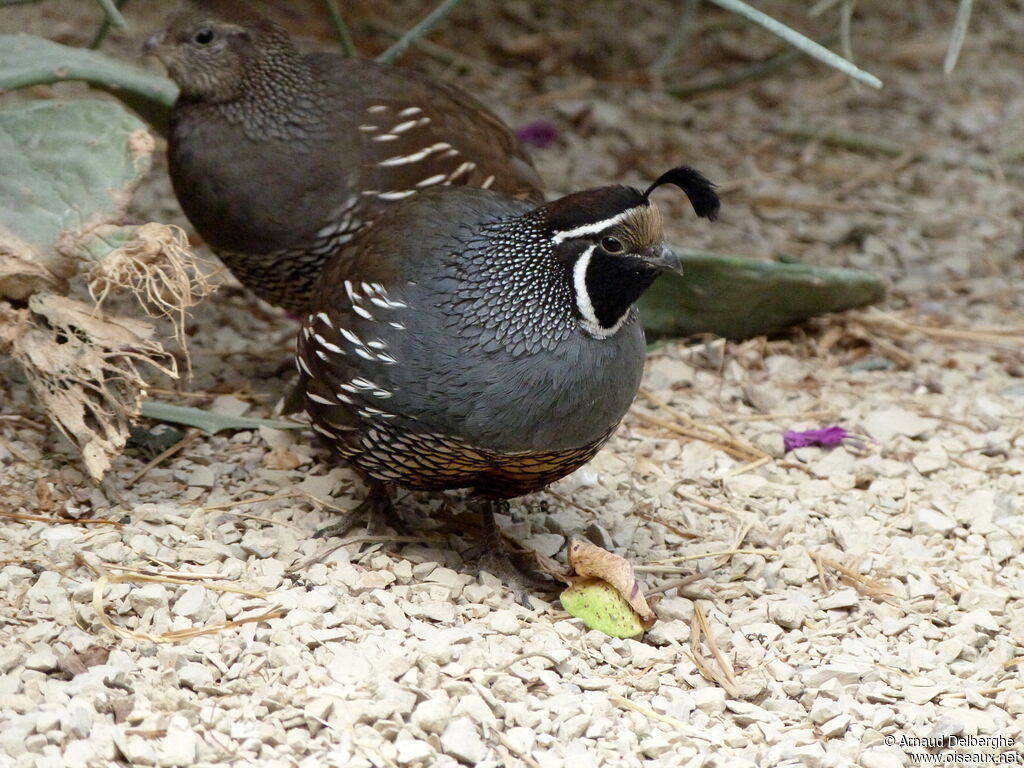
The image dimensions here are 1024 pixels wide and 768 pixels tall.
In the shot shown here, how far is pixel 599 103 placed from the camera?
6984 millimetres

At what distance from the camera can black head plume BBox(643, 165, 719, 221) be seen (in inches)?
137

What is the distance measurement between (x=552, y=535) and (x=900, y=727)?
1.24 m

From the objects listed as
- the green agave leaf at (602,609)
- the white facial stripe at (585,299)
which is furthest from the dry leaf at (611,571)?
the white facial stripe at (585,299)

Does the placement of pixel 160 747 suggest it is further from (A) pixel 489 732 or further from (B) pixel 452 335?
(B) pixel 452 335

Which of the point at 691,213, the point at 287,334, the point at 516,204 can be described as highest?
the point at 516,204

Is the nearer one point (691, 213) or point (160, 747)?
point (160, 747)

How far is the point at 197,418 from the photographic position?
4.20 metres

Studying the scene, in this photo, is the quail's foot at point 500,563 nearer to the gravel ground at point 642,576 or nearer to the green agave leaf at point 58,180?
the gravel ground at point 642,576

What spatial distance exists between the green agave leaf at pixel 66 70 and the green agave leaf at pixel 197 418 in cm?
102

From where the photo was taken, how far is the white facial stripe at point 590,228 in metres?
3.41

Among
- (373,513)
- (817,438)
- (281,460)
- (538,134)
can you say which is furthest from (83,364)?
(538,134)

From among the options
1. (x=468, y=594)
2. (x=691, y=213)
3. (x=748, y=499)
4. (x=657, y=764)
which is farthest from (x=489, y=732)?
(x=691, y=213)

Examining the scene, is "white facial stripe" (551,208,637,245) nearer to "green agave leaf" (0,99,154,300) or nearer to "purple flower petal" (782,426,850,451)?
"green agave leaf" (0,99,154,300)

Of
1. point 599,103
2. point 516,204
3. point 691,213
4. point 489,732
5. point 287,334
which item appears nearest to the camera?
point 489,732
